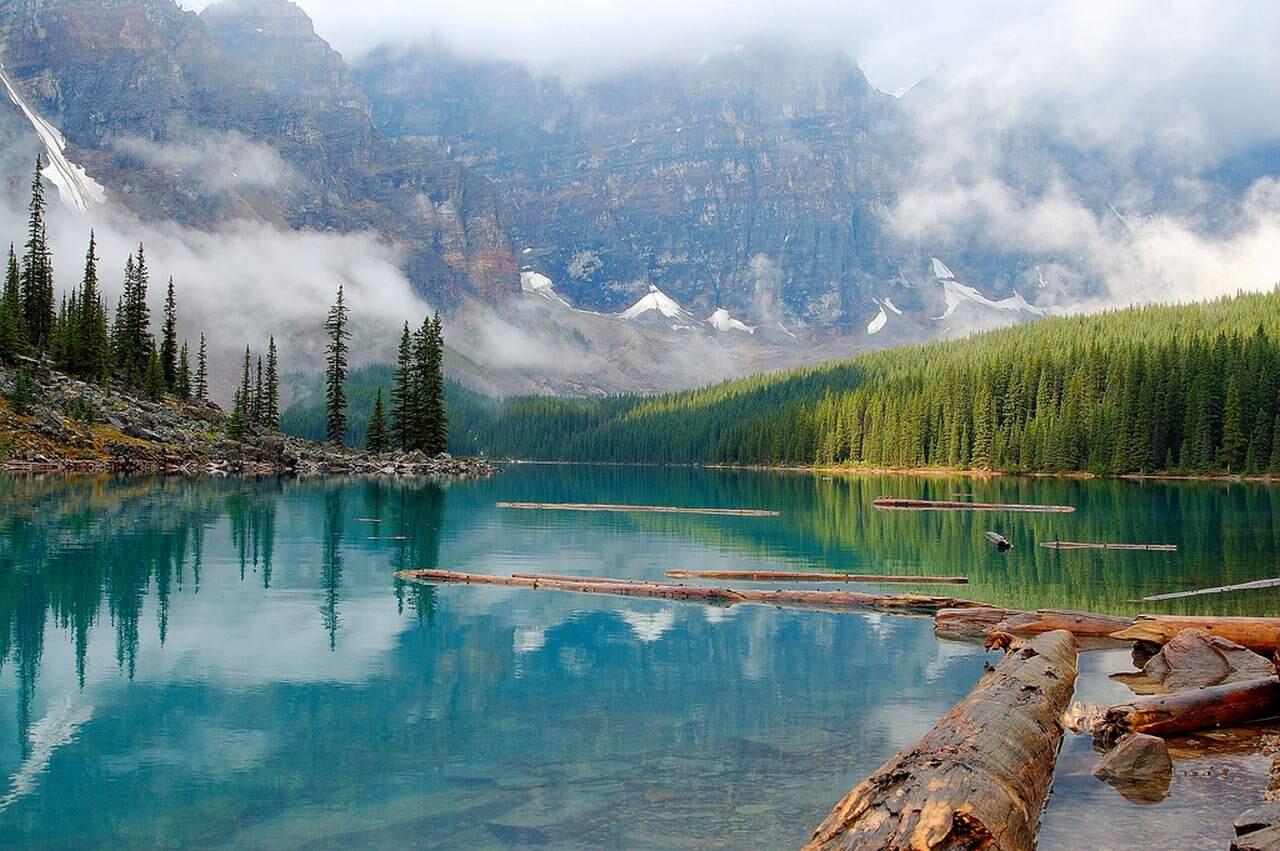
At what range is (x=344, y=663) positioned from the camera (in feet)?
71.2

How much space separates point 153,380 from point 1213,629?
122 m

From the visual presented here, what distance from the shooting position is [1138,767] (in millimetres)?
15266

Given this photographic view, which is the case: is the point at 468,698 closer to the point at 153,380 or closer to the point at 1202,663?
the point at 1202,663

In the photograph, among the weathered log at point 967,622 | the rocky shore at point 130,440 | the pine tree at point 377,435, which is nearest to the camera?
the weathered log at point 967,622

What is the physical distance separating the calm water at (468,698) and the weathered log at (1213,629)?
95 cm

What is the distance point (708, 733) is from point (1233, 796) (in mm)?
7807

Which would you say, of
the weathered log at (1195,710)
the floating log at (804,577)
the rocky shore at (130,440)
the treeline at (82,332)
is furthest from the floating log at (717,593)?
the treeline at (82,332)

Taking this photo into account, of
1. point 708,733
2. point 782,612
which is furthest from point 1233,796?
point 782,612

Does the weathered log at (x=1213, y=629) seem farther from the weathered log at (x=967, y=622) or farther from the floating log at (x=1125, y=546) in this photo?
the floating log at (x=1125, y=546)

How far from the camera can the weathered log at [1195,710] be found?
17.3 meters

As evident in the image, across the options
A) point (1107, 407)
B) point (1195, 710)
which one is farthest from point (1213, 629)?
point (1107, 407)

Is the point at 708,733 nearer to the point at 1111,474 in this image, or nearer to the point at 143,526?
the point at 143,526

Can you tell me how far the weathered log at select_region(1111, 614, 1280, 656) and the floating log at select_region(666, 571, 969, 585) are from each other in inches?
468

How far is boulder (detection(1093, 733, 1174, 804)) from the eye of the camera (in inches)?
587
